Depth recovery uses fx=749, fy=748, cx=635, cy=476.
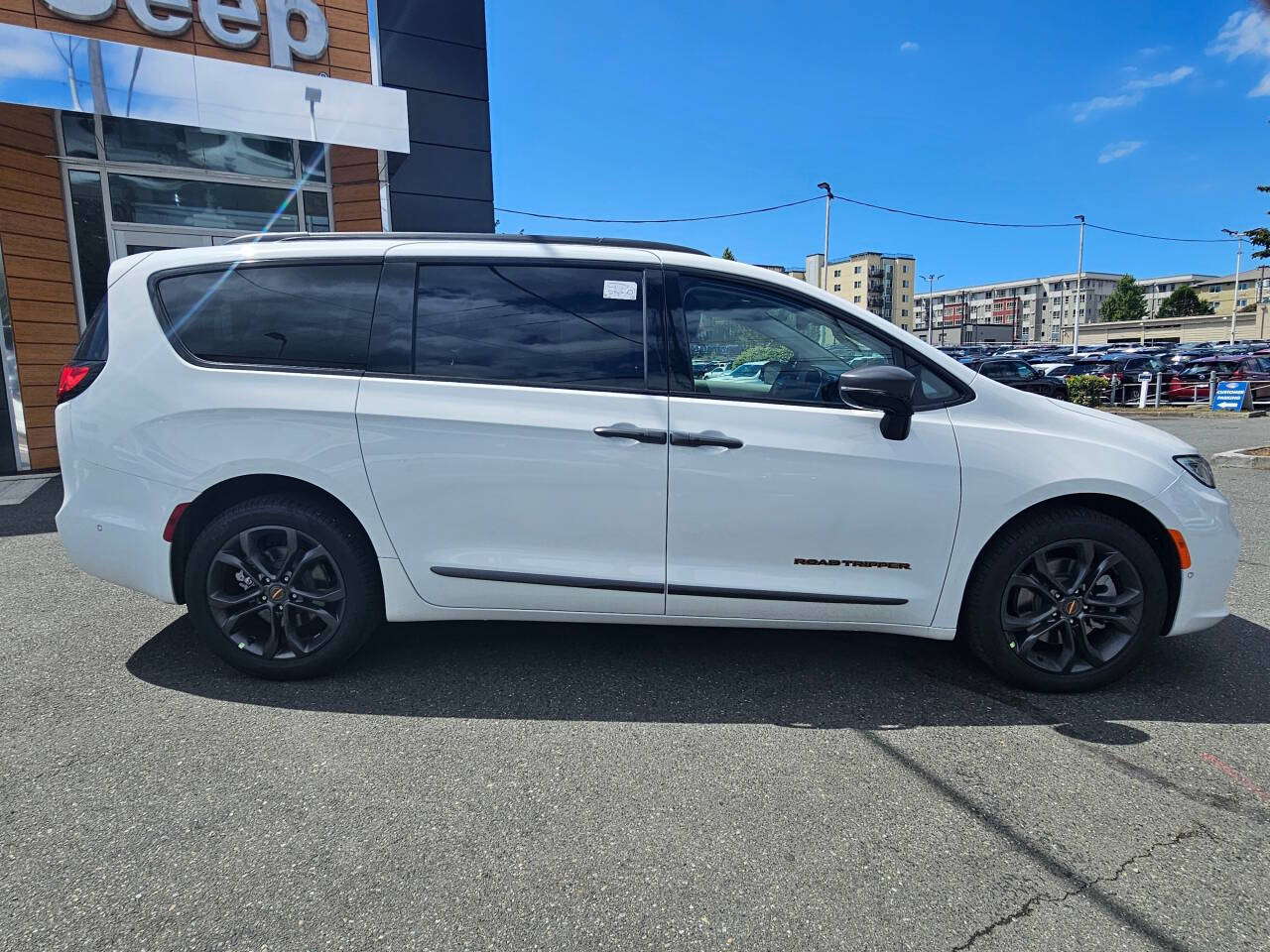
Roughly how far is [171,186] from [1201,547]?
1007cm

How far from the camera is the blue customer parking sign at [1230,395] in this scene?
61.9 ft

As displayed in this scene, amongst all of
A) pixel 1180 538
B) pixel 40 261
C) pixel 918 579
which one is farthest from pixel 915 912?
pixel 40 261

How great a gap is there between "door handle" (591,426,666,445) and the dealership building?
647 cm

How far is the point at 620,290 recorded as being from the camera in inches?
123

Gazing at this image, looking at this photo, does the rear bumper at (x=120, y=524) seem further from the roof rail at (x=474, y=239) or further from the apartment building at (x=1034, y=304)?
the apartment building at (x=1034, y=304)

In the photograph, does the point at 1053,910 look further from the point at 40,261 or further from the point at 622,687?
the point at 40,261

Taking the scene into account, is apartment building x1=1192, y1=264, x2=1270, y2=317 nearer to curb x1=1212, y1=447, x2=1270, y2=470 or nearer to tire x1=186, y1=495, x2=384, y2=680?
curb x1=1212, y1=447, x2=1270, y2=470

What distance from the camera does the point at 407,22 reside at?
895cm

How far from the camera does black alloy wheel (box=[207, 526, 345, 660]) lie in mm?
3107

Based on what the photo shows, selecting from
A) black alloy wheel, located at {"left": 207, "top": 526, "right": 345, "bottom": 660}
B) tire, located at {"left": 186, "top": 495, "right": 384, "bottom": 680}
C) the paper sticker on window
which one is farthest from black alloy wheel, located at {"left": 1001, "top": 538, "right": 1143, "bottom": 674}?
black alloy wheel, located at {"left": 207, "top": 526, "right": 345, "bottom": 660}

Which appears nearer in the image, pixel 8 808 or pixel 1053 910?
pixel 1053 910

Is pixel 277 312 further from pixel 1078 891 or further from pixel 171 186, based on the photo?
pixel 171 186

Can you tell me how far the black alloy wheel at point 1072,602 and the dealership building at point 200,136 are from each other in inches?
297

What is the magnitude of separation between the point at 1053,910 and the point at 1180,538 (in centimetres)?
179
